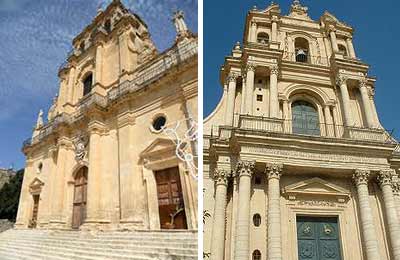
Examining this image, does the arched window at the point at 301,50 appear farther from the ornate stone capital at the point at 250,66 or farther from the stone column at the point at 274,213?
the stone column at the point at 274,213

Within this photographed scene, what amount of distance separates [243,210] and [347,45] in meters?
7.01

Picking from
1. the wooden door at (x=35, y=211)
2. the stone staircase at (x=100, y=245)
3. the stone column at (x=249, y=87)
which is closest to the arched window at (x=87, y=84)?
the wooden door at (x=35, y=211)

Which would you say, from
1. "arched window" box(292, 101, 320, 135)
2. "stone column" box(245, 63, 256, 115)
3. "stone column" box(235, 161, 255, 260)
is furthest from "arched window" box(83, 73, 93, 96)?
"stone column" box(235, 161, 255, 260)

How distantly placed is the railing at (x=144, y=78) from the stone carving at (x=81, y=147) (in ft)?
2.19

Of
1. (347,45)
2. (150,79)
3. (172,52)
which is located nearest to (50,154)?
(150,79)

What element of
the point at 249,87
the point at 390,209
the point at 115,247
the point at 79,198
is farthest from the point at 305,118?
the point at 79,198

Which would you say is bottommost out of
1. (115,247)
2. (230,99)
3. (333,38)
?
(115,247)

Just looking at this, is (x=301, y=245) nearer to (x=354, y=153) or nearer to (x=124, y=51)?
(x=354, y=153)

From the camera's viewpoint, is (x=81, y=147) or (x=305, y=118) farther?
(x=81, y=147)

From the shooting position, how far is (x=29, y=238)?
927 cm

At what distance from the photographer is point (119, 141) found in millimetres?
8773

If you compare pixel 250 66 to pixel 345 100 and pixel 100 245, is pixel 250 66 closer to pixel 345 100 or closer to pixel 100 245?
pixel 345 100

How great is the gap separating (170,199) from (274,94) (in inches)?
138

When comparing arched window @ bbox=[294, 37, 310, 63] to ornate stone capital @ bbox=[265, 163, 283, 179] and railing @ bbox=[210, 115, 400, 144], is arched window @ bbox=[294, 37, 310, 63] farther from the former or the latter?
ornate stone capital @ bbox=[265, 163, 283, 179]
